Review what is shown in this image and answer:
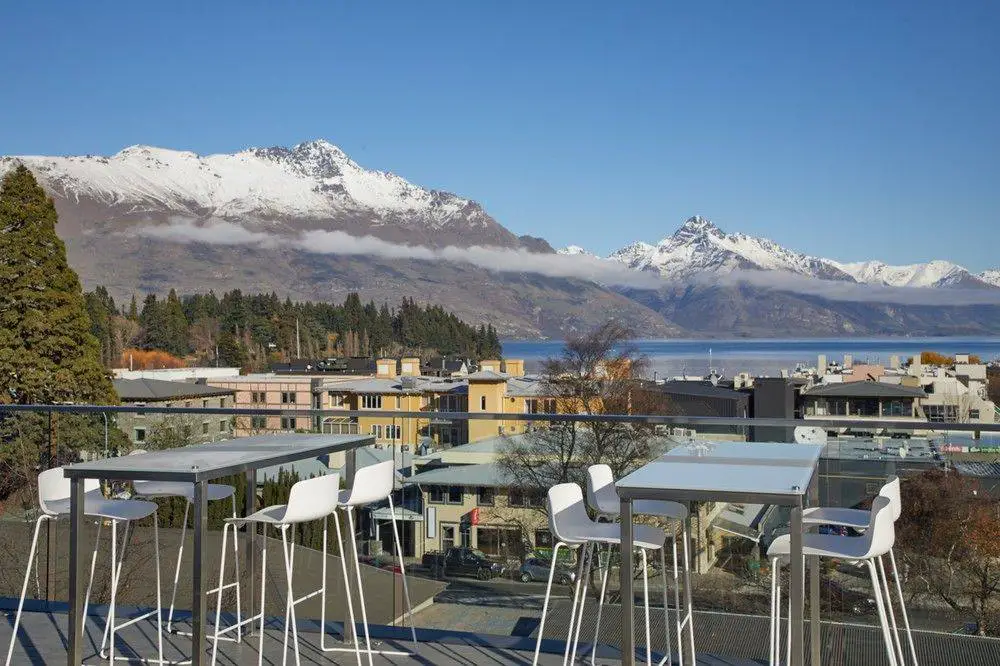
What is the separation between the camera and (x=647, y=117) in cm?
7144

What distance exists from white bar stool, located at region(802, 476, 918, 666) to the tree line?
7519cm

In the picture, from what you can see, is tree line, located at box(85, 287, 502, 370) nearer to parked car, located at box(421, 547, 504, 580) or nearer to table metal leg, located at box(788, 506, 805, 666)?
parked car, located at box(421, 547, 504, 580)

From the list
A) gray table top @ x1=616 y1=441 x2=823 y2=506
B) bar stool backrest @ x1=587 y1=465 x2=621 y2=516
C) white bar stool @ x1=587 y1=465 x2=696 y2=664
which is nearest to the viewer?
gray table top @ x1=616 y1=441 x2=823 y2=506

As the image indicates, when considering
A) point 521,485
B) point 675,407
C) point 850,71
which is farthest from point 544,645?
point 850,71

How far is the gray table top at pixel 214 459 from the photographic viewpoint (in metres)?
3.43

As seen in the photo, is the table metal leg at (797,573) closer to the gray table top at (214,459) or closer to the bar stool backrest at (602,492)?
the bar stool backrest at (602,492)

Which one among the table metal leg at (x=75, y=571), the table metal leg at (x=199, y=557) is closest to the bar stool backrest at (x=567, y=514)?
the table metal leg at (x=199, y=557)

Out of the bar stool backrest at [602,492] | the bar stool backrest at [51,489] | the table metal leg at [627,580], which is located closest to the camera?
the table metal leg at [627,580]

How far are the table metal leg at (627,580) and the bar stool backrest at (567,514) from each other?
0.35 meters

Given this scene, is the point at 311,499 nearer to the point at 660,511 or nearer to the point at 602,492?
the point at 602,492

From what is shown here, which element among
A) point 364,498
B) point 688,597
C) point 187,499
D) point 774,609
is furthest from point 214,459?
point 774,609

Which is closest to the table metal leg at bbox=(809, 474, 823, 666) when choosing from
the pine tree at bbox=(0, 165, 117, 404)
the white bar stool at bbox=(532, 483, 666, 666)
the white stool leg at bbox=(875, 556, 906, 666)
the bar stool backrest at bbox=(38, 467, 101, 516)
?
the white stool leg at bbox=(875, 556, 906, 666)

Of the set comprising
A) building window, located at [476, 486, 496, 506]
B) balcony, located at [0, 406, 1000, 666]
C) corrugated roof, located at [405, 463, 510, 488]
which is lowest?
balcony, located at [0, 406, 1000, 666]

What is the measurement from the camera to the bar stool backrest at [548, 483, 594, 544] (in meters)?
3.61
